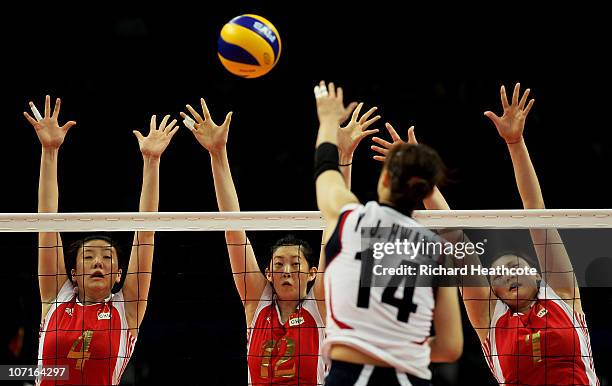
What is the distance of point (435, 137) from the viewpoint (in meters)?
10.6

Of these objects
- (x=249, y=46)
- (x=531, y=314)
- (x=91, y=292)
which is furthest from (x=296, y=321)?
(x=249, y=46)

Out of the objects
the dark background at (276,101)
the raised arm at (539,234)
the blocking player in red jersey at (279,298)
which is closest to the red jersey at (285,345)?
the blocking player in red jersey at (279,298)

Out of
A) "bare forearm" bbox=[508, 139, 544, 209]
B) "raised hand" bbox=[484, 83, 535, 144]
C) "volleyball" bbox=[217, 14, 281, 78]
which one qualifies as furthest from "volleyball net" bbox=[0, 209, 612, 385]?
"volleyball" bbox=[217, 14, 281, 78]

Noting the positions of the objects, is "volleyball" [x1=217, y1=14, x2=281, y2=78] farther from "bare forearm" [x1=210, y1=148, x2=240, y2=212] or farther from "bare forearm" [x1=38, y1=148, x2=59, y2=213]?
"bare forearm" [x1=38, y1=148, x2=59, y2=213]

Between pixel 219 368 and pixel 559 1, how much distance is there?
6.68 metres

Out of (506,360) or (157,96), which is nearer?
(506,360)

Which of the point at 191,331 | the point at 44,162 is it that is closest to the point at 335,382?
the point at 44,162

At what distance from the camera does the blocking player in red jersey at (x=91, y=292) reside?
5422mm

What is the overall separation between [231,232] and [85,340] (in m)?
1.16

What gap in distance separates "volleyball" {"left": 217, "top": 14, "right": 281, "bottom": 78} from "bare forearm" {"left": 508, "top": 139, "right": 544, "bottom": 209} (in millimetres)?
1854

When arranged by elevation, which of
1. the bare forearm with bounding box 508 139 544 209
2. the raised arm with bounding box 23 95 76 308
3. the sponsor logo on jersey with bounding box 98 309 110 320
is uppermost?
the bare forearm with bounding box 508 139 544 209

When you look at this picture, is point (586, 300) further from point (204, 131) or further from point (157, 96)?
point (157, 96)

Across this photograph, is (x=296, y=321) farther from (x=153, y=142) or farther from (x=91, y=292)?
(x=153, y=142)

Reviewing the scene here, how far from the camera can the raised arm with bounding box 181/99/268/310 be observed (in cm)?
560
